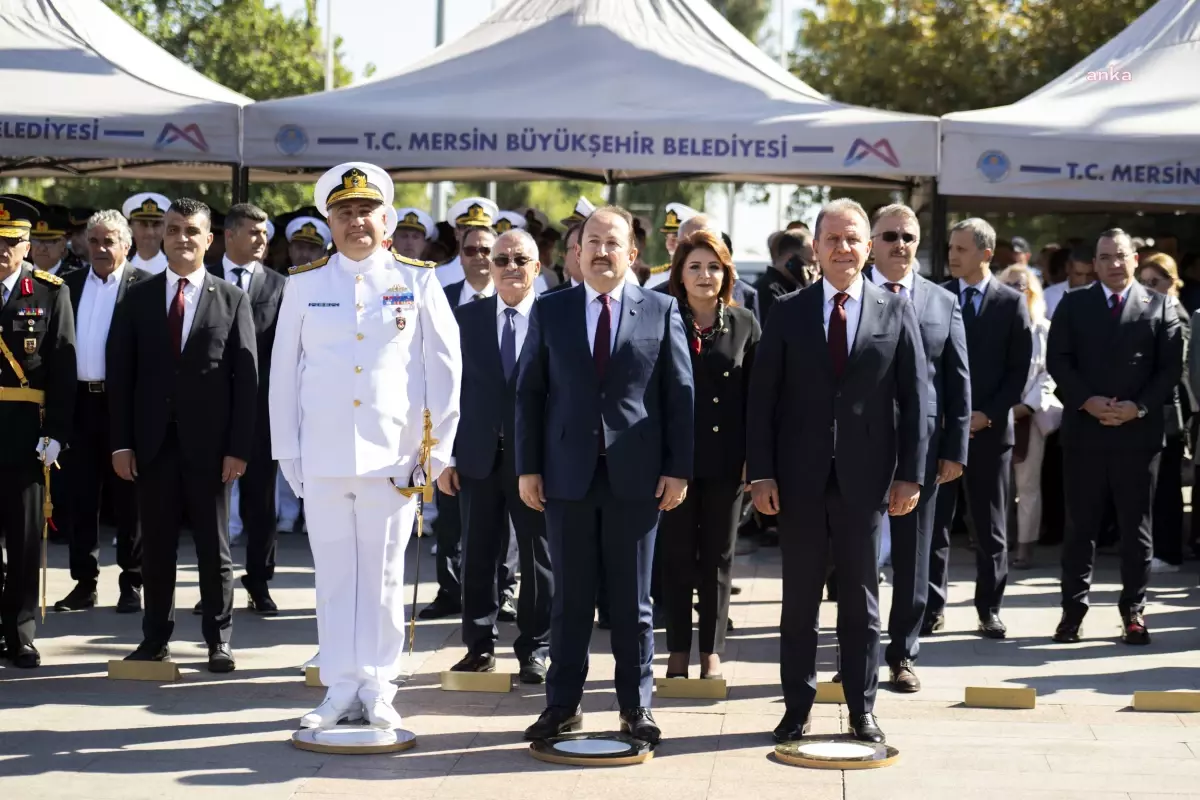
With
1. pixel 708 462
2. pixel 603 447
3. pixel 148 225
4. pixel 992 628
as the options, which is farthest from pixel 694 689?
pixel 148 225

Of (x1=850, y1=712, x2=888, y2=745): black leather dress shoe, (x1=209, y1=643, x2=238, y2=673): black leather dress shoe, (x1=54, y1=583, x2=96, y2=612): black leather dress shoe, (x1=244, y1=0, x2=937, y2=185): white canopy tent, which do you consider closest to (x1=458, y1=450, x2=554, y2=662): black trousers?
(x1=209, y1=643, x2=238, y2=673): black leather dress shoe

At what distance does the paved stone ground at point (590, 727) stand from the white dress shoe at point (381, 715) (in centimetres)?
17

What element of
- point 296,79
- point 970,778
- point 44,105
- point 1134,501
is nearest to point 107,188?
point 296,79

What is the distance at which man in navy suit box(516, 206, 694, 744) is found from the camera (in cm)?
684

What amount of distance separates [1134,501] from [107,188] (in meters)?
24.0

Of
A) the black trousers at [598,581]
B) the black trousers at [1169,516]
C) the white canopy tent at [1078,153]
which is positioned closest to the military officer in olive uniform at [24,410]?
the black trousers at [598,581]

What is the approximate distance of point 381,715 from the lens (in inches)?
271

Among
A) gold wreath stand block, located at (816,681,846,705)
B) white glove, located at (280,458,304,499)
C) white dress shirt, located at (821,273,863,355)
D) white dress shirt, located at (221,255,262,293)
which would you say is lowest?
gold wreath stand block, located at (816,681,846,705)

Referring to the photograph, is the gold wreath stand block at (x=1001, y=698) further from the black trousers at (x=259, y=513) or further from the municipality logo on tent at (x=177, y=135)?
the municipality logo on tent at (x=177, y=135)

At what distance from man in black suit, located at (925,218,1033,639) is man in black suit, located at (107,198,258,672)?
3.67 meters

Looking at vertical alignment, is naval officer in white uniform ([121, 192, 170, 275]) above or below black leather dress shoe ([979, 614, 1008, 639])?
above

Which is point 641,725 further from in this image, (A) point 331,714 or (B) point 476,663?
(B) point 476,663

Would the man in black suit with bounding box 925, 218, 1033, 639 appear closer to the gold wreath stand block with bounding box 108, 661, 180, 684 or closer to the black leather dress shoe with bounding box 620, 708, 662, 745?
the black leather dress shoe with bounding box 620, 708, 662, 745

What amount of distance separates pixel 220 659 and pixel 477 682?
50.2 inches
